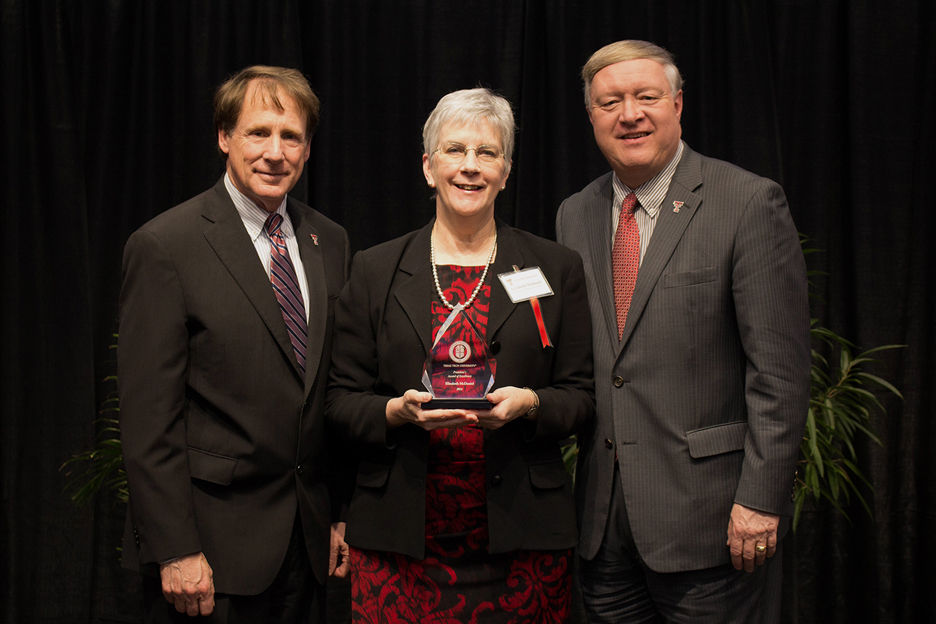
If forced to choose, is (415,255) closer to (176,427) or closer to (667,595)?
(176,427)

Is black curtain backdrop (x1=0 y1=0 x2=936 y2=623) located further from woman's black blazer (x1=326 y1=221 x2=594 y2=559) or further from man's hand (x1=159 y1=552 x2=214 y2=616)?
man's hand (x1=159 y1=552 x2=214 y2=616)

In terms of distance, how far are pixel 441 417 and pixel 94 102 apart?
3066 mm

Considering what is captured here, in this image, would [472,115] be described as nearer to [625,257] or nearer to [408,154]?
[625,257]

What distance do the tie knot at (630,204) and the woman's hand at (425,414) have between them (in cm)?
77

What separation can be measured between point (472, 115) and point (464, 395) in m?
0.72

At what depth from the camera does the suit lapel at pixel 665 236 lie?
75.8 inches

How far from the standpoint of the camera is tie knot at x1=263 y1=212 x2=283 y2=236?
81.0 inches

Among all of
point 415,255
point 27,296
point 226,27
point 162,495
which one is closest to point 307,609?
point 162,495

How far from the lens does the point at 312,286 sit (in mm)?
2037

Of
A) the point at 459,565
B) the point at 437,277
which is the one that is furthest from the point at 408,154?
the point at 459,565

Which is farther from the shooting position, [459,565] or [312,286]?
[312,286]

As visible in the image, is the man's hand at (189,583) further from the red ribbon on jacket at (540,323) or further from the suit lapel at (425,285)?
the red ribbon on jacket at (540,323)

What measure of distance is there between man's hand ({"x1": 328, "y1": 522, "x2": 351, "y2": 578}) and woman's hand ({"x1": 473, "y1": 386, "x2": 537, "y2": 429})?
0.62 metres

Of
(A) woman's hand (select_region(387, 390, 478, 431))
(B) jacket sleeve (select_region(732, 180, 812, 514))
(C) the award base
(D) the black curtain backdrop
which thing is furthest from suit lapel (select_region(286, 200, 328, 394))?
(D) the black curtain backdrop
